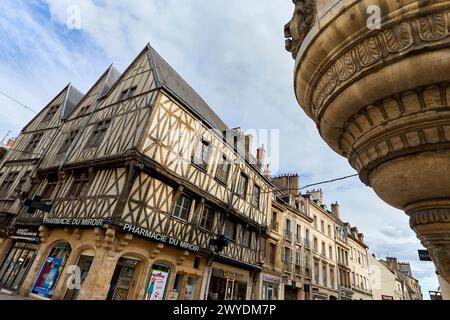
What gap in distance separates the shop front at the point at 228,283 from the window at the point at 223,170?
11.3 ft

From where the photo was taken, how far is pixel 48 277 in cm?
776

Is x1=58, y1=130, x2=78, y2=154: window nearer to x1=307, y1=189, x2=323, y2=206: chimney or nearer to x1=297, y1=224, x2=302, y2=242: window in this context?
x1=297, y1=224, x2=302, y2=242: window

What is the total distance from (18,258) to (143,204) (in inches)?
250

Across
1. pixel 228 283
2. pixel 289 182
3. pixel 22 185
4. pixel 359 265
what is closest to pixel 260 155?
pixel 289 182

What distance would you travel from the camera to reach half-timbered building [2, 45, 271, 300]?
7.07m

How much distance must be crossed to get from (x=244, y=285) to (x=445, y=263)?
1145 cm

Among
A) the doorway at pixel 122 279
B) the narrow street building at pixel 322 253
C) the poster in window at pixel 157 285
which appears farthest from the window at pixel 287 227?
the doorway at pixel 122 279

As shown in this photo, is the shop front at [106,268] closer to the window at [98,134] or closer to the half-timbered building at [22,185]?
the half-timbered building at [22,185]

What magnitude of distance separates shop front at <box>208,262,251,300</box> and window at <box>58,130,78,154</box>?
815 cm

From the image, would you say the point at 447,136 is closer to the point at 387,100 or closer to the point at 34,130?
the point at 387,100

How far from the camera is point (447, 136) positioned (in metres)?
0.96

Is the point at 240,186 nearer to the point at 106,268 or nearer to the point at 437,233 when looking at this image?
the point at 106,268

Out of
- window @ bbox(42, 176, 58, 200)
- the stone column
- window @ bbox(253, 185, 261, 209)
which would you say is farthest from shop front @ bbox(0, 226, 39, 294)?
the stone column

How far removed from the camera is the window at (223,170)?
35.0ft
